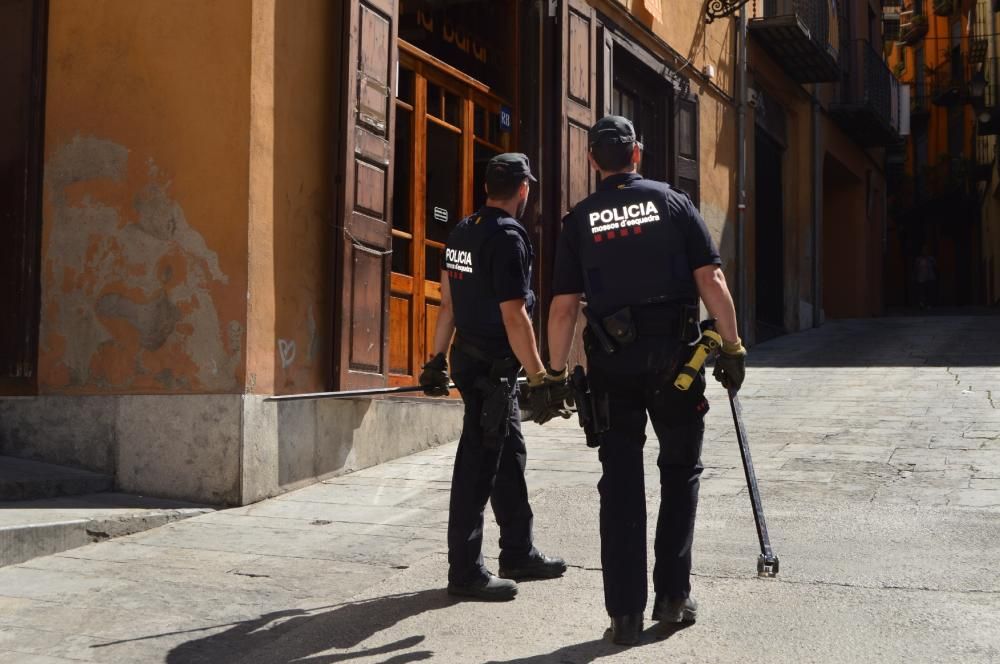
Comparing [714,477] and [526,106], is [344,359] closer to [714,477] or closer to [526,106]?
[714,477]

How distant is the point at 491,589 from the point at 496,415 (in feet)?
2.11

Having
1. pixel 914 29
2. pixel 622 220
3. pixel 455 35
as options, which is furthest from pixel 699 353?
pixel 914 29

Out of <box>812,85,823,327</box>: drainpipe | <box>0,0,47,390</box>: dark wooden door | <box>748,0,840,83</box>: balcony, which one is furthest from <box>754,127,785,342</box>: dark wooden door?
<box>0,0,47,390</box>: dark wooden door

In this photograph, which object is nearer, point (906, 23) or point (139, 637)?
point (139, 637)

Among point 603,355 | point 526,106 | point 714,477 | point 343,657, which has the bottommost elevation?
point 343,657

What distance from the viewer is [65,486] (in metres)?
6.36

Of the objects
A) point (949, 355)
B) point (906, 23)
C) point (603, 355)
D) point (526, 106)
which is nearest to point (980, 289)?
point (906, 23)

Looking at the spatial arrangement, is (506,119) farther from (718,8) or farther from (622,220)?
(622,220)

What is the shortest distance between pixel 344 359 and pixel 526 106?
3.82 m

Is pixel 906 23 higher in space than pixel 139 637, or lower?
higher

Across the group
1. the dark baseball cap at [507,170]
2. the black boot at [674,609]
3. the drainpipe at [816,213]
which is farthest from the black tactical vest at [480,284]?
the drainpipe at [816,213]

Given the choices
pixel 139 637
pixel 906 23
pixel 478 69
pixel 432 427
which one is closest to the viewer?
pixel 139 637

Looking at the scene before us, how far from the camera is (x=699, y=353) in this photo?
3881 mm

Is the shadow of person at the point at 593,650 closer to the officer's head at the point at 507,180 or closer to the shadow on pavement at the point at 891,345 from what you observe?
the officer's head at the point at 507,180
